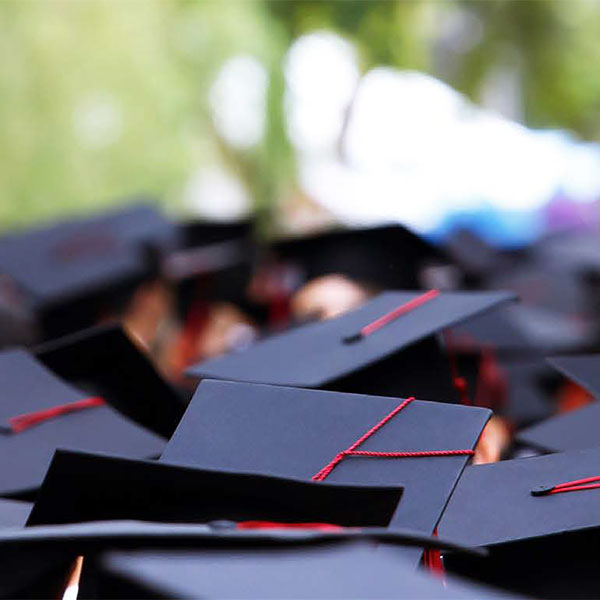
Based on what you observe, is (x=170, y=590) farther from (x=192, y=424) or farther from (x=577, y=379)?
(x=577, y=379)

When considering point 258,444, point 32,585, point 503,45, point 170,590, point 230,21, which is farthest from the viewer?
point 503,45

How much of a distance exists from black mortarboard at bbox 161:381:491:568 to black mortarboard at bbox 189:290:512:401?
38cm

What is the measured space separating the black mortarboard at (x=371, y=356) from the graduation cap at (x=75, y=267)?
1865 mm

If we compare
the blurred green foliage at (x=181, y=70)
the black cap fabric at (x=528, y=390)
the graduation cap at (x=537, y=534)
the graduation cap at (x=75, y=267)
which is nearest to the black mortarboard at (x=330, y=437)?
the graduation cap at (x=537, y=534)

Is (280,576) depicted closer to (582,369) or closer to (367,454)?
(367,454)

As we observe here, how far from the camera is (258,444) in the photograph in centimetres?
172

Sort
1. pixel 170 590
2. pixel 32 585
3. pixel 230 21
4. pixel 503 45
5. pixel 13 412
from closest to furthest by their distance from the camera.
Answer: pixel 170 590 → pixel 32 585 → pixel 13 412 → pixel 230 21 → pixel 503 45

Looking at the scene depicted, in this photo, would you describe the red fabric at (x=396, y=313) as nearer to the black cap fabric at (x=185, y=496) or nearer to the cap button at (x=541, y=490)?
the cap button at (x=541, y=490)

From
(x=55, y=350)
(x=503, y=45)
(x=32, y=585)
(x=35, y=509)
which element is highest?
(x=503, y=45)

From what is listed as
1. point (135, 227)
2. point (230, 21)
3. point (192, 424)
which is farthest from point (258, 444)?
point (230, 21)

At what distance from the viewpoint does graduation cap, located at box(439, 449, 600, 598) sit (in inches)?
66.2

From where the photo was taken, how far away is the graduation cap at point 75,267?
416cm

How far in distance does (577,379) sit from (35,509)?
1.10 metres

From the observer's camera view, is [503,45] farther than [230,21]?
Yes
